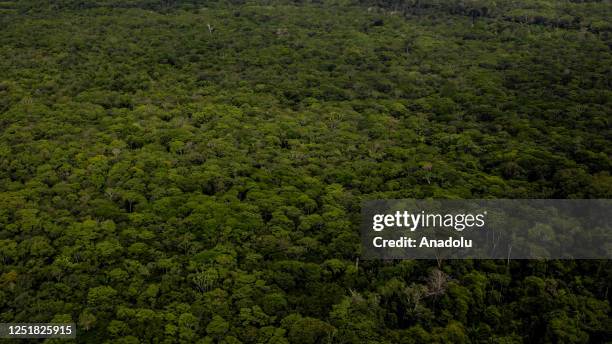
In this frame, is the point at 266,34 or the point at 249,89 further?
the point at 266,34

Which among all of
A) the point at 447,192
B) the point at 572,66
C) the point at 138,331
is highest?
the point at 572,66

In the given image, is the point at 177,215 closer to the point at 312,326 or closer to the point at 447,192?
the point at 312,326

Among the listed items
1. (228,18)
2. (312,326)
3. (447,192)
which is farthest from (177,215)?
(228,18)

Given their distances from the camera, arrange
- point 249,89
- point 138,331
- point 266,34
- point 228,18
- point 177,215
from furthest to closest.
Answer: point 228,18 → point 266,34 → point 249,89 → point 177,215 → point 138,331

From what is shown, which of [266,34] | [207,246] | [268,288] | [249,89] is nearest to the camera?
[268,288]

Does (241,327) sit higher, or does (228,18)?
(228,18)

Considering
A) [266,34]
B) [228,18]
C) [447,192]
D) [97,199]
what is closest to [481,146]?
[447,192]
